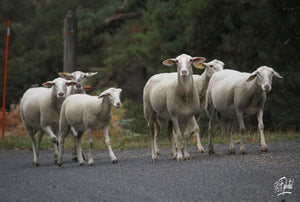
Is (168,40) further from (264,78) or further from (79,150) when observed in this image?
(264,78)

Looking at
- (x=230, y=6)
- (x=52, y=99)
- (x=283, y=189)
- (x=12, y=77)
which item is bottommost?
(x=283, y=189)

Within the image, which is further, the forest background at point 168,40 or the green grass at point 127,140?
the forest background at point 168,40

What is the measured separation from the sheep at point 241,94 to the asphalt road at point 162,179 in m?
0.73

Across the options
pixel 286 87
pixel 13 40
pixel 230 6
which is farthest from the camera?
pixel 13 40

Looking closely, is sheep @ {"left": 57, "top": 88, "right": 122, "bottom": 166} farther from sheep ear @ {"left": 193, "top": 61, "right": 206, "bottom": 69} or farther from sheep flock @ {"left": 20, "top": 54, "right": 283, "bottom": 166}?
sheep ear @ {"left": 193, "top": 61, "right": 206, "bottom": 69}

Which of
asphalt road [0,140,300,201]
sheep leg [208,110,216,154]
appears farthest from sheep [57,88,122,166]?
sheep leg [208,110,216,154]

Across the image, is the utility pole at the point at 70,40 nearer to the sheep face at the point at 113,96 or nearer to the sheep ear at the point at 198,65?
the sheep ear at the point at 198,65

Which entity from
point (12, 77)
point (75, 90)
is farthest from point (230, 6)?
point (12, 77)

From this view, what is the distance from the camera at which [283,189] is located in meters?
6.26

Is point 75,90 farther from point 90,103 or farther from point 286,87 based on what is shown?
point 286,87

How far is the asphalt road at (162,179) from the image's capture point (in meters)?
6.28

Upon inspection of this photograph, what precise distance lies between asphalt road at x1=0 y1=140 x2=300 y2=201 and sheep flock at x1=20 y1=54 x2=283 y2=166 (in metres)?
0.50

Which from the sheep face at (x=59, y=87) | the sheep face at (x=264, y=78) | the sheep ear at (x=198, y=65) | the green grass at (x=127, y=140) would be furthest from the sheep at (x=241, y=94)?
the sheep face at (x=59, y=87)

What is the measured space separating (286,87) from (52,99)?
6.67 metres
